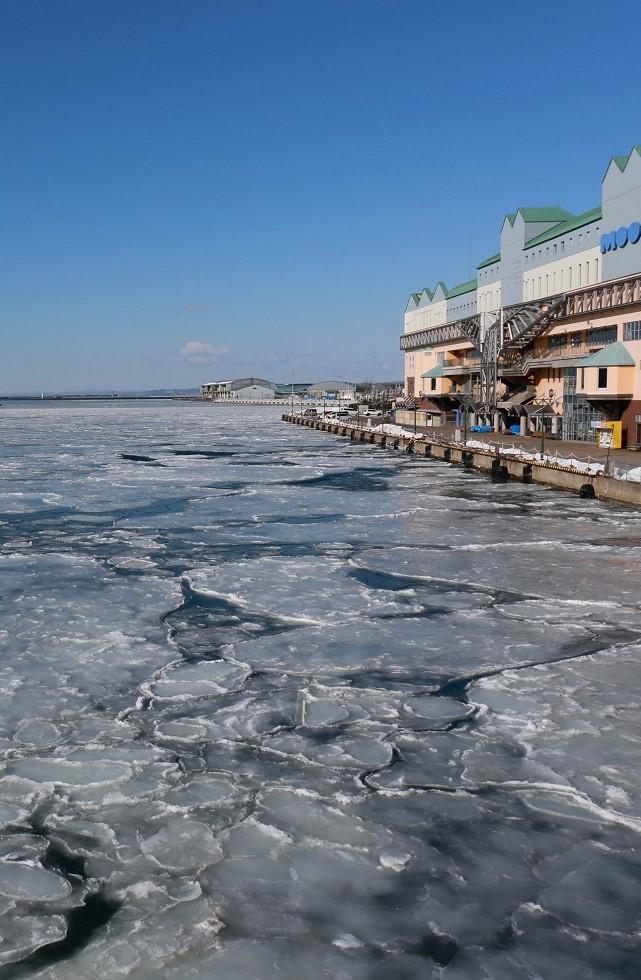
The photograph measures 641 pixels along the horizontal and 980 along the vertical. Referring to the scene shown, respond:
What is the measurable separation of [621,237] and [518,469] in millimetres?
14705

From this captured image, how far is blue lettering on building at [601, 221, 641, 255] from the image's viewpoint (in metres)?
42.8

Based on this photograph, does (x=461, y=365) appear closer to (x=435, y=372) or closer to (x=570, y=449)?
(x=435, y=372)

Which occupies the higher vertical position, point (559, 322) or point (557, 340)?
point (559, 322)

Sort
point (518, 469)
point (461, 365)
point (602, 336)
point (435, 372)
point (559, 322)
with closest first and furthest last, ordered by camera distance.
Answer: point (518, 469) → point (602, 336) → point (559, 322) → point (461, 365) → point (435, 372)

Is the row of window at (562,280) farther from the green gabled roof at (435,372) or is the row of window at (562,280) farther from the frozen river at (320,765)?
the frozen river at (320,765)

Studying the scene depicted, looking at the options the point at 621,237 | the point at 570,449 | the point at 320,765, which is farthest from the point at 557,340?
the point at 320,765

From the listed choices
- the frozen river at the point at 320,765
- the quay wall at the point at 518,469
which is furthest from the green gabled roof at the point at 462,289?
the frozen river at the point at 320,765

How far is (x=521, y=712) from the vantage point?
10516 millimetres

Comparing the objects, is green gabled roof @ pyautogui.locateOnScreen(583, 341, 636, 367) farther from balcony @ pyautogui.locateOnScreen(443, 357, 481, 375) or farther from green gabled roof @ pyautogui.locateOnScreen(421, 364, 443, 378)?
green gabled roof @ pyautogui.locateOnScreen(421, 364, 443, 378)

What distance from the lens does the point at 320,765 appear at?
29.7 ft

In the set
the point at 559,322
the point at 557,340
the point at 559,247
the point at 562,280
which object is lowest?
the point at 557,340

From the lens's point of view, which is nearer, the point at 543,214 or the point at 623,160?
the point at 623,160

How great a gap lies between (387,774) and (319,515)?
1858cm

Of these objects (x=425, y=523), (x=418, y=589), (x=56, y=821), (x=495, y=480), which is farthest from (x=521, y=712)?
(x=495, y=480)
